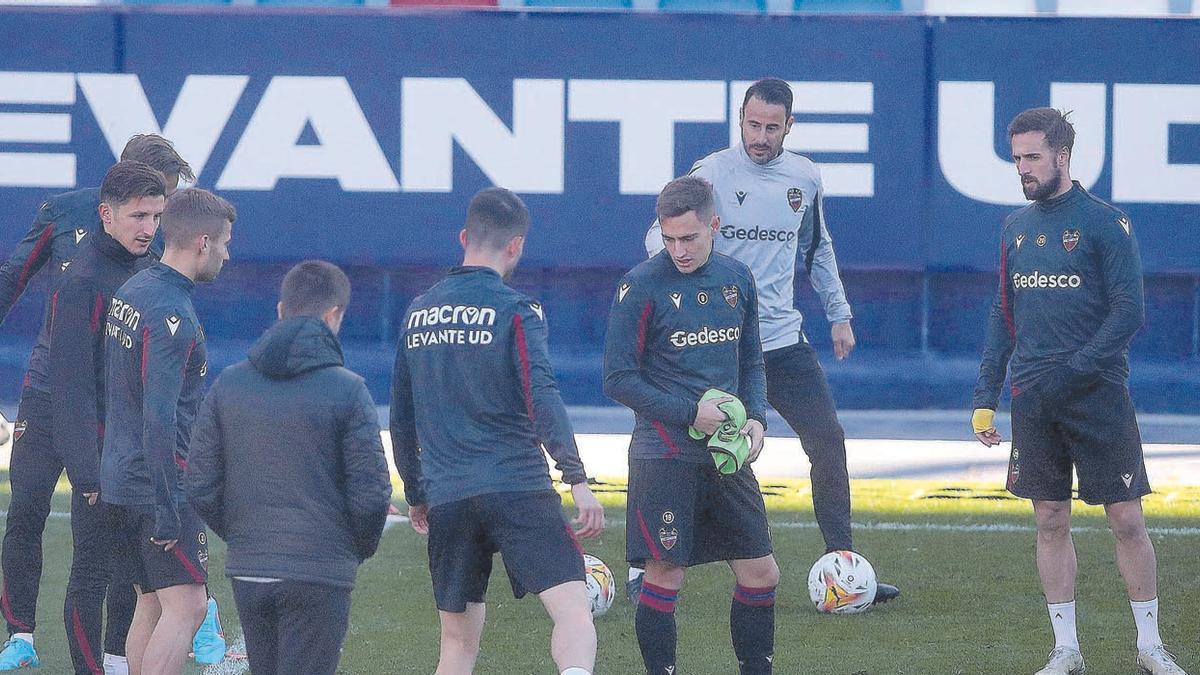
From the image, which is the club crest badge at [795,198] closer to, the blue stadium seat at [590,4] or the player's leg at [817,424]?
the player's leg at [817,424]

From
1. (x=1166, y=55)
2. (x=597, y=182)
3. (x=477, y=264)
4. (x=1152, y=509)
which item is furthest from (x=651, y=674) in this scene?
(x=1166, y=55)

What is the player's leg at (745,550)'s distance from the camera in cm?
527

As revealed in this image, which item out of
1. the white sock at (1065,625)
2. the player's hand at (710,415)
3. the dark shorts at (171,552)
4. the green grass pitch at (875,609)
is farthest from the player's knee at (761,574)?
the dark shorts at (171,552)

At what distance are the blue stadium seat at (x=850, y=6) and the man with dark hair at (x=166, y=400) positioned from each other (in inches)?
414

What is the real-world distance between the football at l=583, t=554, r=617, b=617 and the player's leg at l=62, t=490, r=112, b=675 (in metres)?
2.18

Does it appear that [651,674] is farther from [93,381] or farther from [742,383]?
[93,381]

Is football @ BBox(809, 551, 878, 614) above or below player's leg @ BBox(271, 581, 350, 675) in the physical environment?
below

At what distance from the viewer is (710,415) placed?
5020 mm

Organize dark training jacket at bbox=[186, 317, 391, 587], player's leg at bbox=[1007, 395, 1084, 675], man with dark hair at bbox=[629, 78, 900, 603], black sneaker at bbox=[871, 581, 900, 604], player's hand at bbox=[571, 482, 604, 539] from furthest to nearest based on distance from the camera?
black sneaker at bbox=[871, 581, 900, 604] < man with dark hair at bbox=[629, 78, 900, 603] < player's leg at bbox=[1007, 395, 1084, 675] < player's hand at bbox=[571, 482, 604, 539] < dark training jacket at bbox=[186, 317, 391, 587]

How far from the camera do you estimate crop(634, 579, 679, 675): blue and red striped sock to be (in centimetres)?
519

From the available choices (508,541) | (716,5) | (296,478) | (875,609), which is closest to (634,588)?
(875,609)

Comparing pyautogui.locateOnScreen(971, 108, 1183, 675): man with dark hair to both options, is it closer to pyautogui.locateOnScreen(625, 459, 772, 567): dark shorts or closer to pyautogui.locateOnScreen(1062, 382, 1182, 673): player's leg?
pyautogui.locateOnScreen(1062, 382, 1182, 673): player's leg

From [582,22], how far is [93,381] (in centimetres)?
922

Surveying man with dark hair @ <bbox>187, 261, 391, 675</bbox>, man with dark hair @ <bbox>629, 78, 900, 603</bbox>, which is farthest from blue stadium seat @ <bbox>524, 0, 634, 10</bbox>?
man with dark hair @ <bbox>187, 261, 391, 675</bbox>
